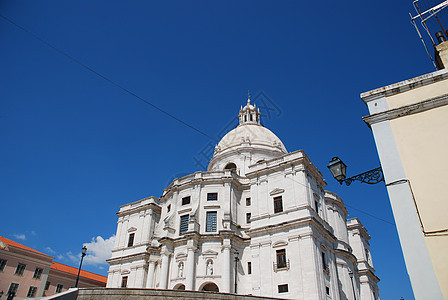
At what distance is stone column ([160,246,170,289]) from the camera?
108 feet

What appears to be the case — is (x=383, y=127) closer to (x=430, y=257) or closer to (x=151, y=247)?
(x=430, y=257)

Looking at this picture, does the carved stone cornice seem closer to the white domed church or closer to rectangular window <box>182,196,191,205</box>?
the white domed church

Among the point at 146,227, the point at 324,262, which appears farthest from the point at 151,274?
the point at 324,262

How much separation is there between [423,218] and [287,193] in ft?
77.3

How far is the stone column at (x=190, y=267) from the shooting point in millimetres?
31297

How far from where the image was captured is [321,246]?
3033cm

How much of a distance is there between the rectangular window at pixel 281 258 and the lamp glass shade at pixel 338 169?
70.5ft

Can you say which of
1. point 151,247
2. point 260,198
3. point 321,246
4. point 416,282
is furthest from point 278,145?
point 416,282

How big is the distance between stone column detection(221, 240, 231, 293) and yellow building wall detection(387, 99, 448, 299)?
24.8 metres

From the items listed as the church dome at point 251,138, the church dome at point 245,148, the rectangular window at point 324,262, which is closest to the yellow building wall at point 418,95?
the rectangular window at point 324,262

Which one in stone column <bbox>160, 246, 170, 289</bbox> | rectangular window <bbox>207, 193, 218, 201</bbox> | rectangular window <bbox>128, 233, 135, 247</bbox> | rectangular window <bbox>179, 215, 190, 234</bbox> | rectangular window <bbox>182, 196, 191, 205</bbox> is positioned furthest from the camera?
rectangular window <bbox>128, 233, 135, 247</bbox>

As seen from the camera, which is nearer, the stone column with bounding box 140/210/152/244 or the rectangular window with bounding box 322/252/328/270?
the rectangular window with bounding box 322/252/328/270

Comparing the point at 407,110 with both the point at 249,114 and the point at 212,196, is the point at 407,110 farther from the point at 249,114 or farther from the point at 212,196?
the point at 249,114

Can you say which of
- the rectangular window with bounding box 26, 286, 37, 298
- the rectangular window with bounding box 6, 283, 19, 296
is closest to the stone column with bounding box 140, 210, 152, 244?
the rectangular window with bounding box 26, 286, 37, 298
